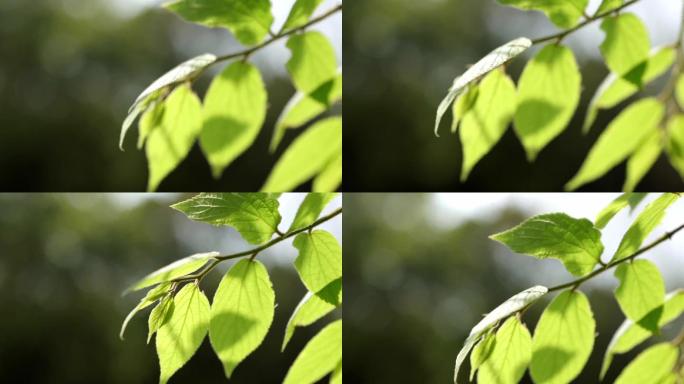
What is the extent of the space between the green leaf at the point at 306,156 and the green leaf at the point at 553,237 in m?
0.13

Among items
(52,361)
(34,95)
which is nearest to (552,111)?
(34,95)

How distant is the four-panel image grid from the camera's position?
47 cm

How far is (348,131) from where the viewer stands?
2.82ft

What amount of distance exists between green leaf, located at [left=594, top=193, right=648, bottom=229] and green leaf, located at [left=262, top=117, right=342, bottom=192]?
0.21m

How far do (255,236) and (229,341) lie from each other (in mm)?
79

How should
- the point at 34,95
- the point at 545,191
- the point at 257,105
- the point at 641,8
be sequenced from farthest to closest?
the point at 34,95
the point at 545,191
the point at 641,8
the point at 257,105

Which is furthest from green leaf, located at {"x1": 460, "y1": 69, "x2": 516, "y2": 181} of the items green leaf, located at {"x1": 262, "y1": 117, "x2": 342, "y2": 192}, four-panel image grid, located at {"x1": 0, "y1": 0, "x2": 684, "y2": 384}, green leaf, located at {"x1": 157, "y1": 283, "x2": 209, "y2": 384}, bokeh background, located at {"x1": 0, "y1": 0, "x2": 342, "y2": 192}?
bokeh background, located at {"x1": 0, "y1": 0, "x2": 342, "y2": 192}

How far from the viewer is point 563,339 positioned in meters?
0.48

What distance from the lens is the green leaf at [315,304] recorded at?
53cm

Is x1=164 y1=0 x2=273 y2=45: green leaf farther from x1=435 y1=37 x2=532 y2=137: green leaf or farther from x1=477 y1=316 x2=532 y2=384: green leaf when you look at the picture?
x1=477 y1=316 x2=532 y2=384: green leaf

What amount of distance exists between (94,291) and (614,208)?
0.91m

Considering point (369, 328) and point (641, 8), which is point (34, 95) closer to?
point (369, 328)

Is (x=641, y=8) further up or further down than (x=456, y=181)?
further up

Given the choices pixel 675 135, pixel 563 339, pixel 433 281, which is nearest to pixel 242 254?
pixel 563 339
